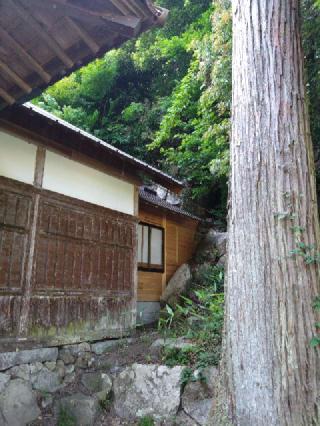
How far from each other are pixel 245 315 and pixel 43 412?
3.87 metres

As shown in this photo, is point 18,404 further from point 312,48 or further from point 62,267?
point 312,48

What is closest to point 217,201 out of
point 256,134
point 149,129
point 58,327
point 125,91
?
point 149,129

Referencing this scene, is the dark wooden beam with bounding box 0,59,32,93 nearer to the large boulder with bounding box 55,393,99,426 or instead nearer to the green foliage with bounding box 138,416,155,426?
the large boulder with bounding box 55,393,99,426

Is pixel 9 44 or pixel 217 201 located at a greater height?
pixel 217 201

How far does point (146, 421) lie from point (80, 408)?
1021 millimetres

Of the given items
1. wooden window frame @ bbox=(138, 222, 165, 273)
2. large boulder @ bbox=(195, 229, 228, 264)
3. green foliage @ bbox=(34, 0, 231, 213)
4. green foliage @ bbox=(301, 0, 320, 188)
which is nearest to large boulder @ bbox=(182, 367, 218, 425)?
wooden window frame @ bbox=(138, 222, 165, 273)

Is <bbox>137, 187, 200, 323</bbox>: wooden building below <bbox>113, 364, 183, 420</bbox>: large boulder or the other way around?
the other way around

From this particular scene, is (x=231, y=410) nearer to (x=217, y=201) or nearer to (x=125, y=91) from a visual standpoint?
(x=217, y=201)

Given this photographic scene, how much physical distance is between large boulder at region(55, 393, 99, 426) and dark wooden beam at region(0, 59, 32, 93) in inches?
172

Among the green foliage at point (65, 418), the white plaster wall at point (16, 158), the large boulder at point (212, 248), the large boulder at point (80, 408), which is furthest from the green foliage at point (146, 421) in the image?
the large boulder at point (212, 248)

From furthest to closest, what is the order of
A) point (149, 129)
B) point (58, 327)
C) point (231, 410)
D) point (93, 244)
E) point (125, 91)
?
point (125, 91), point (149, 129), point (93, 244), point (58, 327), point (231, 410)

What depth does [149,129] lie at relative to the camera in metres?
14.7

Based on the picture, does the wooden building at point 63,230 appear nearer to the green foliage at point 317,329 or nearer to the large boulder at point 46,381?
the large boulder at point 46,381

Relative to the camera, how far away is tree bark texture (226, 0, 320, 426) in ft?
8.55
